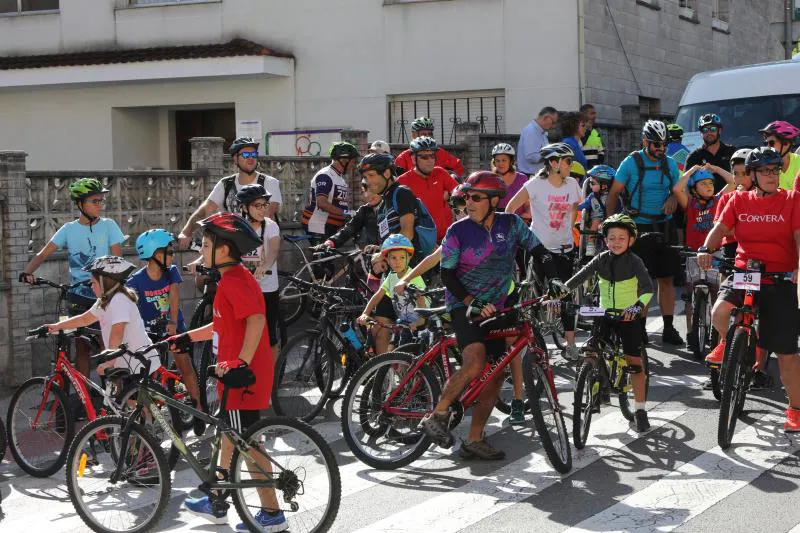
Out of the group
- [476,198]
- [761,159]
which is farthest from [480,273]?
[761,159]

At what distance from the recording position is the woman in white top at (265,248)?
9.17 metres

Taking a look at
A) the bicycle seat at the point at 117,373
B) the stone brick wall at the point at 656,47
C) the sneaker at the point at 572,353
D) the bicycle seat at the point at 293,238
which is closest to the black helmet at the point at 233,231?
the bicycle seat at the point at 117,373

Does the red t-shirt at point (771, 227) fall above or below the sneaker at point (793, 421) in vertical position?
above

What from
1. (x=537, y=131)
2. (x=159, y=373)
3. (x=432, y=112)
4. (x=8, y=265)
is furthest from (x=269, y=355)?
(x=432, y=112)

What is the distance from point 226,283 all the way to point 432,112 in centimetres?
1655

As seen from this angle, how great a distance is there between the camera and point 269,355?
6867 millimetres

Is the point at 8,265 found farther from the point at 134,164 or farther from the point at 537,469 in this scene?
the point at 134,164

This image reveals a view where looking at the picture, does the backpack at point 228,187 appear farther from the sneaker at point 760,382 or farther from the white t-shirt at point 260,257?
the sneaker at point 760,382

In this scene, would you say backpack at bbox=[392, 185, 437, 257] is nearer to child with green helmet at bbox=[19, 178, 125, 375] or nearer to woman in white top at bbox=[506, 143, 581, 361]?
woman in white top at bbox=[506, 143, 581, 361]

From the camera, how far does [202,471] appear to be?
6.76 meters

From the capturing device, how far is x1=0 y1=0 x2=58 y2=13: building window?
25750mm

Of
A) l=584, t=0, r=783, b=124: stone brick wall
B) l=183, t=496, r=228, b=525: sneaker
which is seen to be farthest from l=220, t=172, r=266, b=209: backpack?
l=584, t=0, r=783, b=124: stone brick wall

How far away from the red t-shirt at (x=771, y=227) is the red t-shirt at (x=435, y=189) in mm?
3589

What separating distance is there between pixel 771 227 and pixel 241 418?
13.4 ft
